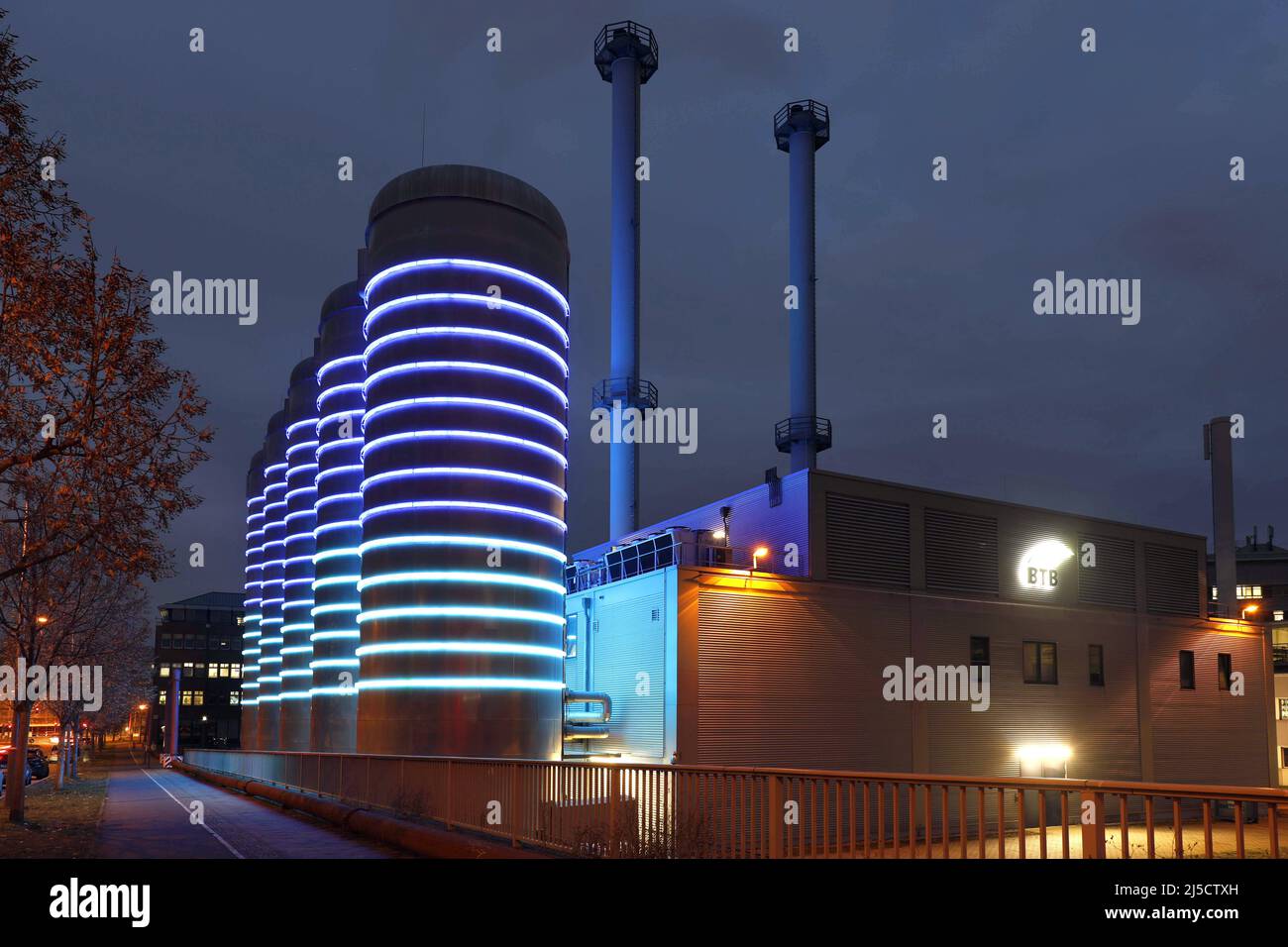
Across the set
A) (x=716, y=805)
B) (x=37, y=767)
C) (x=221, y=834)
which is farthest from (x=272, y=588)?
(x=716, y=805)

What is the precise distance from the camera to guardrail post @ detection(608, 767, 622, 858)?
14453 millimetres

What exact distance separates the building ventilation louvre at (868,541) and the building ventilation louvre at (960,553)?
1.44 m

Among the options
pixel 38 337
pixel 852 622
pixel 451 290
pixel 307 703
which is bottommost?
pixel 307 703

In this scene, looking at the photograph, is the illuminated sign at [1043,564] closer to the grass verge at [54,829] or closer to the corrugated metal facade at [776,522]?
the corrugated metal facade at [776,522]

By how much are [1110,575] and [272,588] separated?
167 feet

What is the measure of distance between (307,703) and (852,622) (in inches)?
1422

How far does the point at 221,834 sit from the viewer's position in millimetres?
22344

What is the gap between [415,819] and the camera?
824 inches

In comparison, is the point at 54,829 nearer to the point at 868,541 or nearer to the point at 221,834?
the point at 221,834

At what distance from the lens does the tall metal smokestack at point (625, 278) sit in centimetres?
6116

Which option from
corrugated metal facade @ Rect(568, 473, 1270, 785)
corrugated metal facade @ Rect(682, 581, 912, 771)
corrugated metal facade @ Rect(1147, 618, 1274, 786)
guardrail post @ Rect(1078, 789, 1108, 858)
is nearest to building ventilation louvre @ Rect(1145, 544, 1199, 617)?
corrugated metal facade @ Rect(568, 473, 1270, 785)

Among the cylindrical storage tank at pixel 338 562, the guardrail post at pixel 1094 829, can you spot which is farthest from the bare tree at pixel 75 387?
the cylindrical storage tank at pixel 338 562
